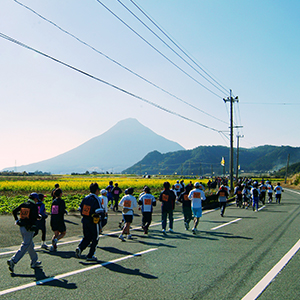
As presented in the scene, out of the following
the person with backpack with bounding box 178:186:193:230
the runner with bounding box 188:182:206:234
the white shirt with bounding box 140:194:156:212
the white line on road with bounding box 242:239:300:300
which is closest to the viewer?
the white line on road with bounding box 242:239:300:300

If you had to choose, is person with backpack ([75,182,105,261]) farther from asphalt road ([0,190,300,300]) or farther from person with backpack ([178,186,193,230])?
person with backpack ([178,186,193,230])

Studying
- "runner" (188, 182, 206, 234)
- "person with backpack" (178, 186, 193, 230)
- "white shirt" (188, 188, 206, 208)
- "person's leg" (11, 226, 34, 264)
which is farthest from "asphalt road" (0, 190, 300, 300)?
"person with backpack" (178, 186, 193, 230)

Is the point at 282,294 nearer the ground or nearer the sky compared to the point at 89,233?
nearer the ground

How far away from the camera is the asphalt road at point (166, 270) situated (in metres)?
5.48

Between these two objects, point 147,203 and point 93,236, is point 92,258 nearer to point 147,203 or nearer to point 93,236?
point 93,236

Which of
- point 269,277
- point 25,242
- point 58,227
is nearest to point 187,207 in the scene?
point 58,227

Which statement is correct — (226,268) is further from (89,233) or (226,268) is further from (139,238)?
(139,238)

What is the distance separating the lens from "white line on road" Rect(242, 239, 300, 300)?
5395mm

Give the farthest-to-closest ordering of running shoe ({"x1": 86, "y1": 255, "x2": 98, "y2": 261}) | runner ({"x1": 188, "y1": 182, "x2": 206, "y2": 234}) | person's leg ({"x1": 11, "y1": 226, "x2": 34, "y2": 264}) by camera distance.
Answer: runner ({"x1": 188, "y1": 182, "x2": 206, "y2": 234})
running shoe ({"x1": 86, "y1": 255, "x2": 98, "y2": 261})
person's leg ({"x1": 11, "y1": 226, "x2": 34, "y2": 264})

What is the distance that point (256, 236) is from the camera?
1096 centimetres

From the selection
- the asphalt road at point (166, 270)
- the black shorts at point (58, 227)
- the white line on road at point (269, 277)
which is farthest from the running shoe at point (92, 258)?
the white line on road at point (269, 277)

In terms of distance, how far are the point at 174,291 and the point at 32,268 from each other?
3466 millimetres

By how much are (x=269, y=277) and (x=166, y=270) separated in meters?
2.09

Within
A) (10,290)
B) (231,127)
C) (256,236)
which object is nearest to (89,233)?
(10,290)
